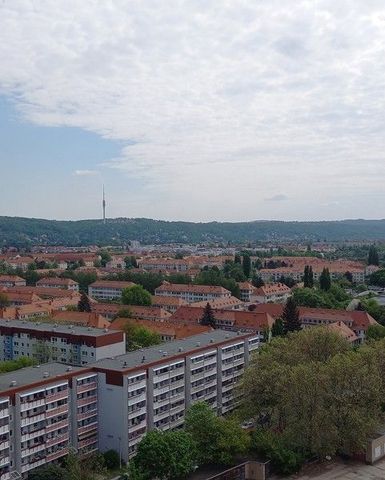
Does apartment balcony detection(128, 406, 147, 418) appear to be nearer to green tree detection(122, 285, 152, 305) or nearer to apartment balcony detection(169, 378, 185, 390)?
apartment balcony detection(169, 378, 185, 390)

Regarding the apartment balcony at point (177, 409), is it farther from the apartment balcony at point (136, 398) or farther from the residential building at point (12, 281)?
the residential building at point (12, 281)

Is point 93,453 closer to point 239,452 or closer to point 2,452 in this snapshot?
point 2,452

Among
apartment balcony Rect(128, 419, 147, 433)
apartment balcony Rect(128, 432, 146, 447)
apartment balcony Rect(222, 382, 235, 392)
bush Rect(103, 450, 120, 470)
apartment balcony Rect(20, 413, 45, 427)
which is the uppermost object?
apartment balcony Rect(20, 413, 45, 427)

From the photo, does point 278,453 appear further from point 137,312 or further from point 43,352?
point 137,312

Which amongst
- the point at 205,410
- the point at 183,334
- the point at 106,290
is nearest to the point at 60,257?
the point at 106,290

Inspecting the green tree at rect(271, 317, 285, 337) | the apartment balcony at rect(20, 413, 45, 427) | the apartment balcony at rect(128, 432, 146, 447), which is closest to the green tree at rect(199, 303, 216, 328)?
the green tree at rect(271, 317, 285, 337)

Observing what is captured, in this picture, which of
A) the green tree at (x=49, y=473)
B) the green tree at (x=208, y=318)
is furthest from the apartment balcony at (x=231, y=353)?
the green tree at (x=208, y=318)

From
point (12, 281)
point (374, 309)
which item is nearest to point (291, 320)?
point (374, 309)
